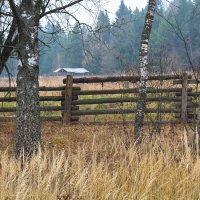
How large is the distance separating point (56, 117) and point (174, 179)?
8.21m

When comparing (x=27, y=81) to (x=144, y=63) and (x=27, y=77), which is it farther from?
(x=144, y=63)

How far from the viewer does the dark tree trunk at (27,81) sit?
587 cm

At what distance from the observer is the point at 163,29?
2343 inches

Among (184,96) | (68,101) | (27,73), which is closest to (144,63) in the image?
(27,73)

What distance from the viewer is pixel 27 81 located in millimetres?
5957

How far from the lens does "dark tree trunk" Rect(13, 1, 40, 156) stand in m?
5.87

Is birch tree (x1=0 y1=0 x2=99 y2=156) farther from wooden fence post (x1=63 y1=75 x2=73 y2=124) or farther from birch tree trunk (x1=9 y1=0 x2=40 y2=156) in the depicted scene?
wooden fence post (x1=63 y1=75 x2=73 y2=124)

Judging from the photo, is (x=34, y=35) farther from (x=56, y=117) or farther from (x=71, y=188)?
(x=56, y=117)

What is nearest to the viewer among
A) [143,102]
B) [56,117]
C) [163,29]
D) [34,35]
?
[34,35]

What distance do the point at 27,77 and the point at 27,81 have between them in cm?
6

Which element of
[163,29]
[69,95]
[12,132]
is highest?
[163,29]

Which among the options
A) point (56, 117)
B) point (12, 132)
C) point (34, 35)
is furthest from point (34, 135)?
point (56, 117)

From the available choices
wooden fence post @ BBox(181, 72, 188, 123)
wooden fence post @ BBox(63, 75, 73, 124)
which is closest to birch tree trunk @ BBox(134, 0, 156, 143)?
wooden fence post @ BBox(63, 75, 73, 124)

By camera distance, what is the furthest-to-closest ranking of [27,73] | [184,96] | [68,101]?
[184,96]
[68,101]
[27,73]
